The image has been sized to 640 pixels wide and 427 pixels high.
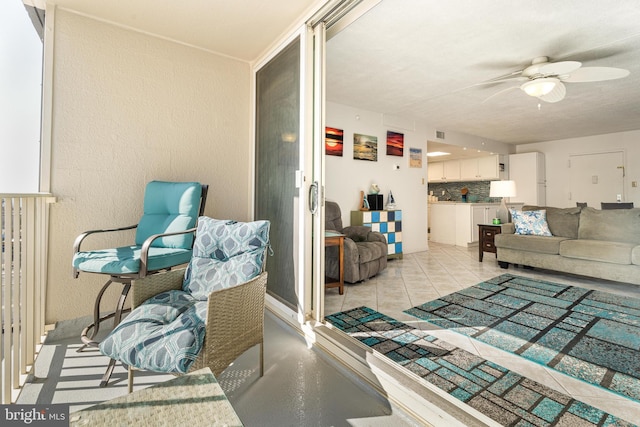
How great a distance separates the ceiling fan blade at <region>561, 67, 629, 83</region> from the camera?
103 inches

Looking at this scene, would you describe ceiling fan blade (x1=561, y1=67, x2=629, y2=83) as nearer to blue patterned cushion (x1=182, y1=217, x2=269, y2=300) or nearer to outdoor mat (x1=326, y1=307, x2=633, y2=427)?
outdoor mat (x1=326, y1=307, x2=633, y2=427)

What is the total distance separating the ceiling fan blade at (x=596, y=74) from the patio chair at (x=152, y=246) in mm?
3611

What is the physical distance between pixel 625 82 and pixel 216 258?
5.36m

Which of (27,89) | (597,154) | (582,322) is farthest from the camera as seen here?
(597,154)

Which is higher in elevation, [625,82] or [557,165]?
[625,82]

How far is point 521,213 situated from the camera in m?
4.57

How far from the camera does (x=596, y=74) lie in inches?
108

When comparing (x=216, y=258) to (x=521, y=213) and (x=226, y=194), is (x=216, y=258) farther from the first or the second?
(x=521, y=213)

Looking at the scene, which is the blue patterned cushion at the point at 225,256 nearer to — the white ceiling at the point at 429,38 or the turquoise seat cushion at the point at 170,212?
A: the turquoise seat cushion at the point at 170,212

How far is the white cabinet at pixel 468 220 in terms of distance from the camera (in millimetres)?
A: 6285

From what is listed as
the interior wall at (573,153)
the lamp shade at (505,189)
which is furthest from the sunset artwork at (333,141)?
the interior wall at (573,153)

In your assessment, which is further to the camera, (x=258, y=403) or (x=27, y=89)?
(x=27, y=89)

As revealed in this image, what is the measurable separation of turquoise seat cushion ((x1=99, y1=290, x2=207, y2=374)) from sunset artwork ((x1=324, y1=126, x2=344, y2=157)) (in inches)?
135

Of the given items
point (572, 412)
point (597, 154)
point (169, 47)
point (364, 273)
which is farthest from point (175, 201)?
point (597, 154)
